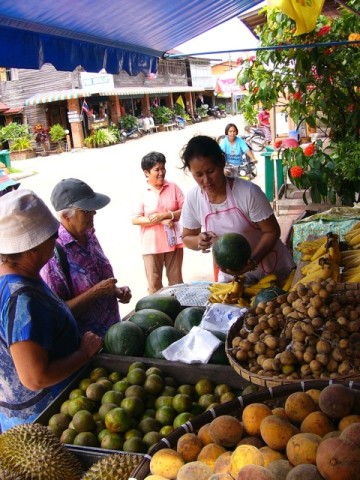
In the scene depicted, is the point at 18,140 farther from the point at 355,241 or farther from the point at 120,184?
the point at 355,241

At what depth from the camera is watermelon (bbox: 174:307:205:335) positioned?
266 centimetres

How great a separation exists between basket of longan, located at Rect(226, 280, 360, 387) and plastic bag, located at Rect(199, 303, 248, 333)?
0.91ft

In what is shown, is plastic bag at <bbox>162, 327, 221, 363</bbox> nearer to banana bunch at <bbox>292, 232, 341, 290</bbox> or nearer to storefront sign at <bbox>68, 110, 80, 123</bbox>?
banana bunch at <bbox>292, 232, 341, 290</bbox>

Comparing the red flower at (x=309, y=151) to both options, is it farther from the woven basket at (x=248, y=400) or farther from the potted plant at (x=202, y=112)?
the potted plant at (x=202, y=112)

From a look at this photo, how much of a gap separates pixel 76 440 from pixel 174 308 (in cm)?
122

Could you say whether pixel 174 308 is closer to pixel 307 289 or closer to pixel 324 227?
pixel 307 289

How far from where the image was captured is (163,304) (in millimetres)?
2908

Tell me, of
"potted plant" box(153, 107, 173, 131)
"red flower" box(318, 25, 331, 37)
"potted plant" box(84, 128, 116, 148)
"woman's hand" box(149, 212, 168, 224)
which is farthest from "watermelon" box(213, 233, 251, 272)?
"potted plant" box(153, 107, 173, 131)

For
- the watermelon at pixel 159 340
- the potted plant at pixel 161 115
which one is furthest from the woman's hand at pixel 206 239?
the potted plant at pixel 161 115

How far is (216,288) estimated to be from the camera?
3.23 meters

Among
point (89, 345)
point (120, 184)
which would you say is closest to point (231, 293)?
point (89, 345)

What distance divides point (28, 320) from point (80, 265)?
40.1 inches

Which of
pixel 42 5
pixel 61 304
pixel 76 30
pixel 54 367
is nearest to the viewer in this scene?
pixel 54 367

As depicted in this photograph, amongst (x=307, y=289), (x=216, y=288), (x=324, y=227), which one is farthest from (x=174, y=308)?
(x=324, y=227)
